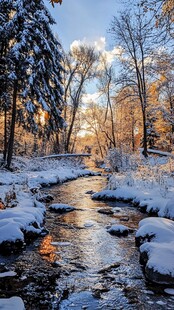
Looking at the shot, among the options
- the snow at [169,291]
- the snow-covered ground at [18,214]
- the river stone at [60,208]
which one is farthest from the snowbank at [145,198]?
the snow at [169,291]

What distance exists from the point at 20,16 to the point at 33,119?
5670 millimetres

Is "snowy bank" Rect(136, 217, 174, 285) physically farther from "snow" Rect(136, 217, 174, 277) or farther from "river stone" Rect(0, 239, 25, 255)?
"river stone" Rect(0, 239, 25, 255)

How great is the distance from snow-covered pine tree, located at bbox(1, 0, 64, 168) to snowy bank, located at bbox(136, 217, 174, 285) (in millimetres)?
12224

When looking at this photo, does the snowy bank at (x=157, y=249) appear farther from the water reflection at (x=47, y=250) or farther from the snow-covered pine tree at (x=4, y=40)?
the snow-covered pine tree at (x=4, y=40)

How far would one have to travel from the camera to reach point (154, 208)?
28.8 feet

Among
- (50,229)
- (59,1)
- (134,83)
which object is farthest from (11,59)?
(59,1)

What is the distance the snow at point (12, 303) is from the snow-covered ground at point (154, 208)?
6.68 ft

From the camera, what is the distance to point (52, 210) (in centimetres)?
938

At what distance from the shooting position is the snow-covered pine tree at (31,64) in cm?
1562

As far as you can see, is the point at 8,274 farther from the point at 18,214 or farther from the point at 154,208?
the point at 154,208

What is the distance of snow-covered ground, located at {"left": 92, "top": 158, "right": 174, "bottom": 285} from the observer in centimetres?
455

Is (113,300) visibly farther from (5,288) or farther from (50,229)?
(50,229)

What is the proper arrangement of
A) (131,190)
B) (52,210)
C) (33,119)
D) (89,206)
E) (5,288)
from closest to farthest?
(5,288) < (52,210) < (89,206) < (131,190) < (33,119)

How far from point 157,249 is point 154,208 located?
3.89 metres
